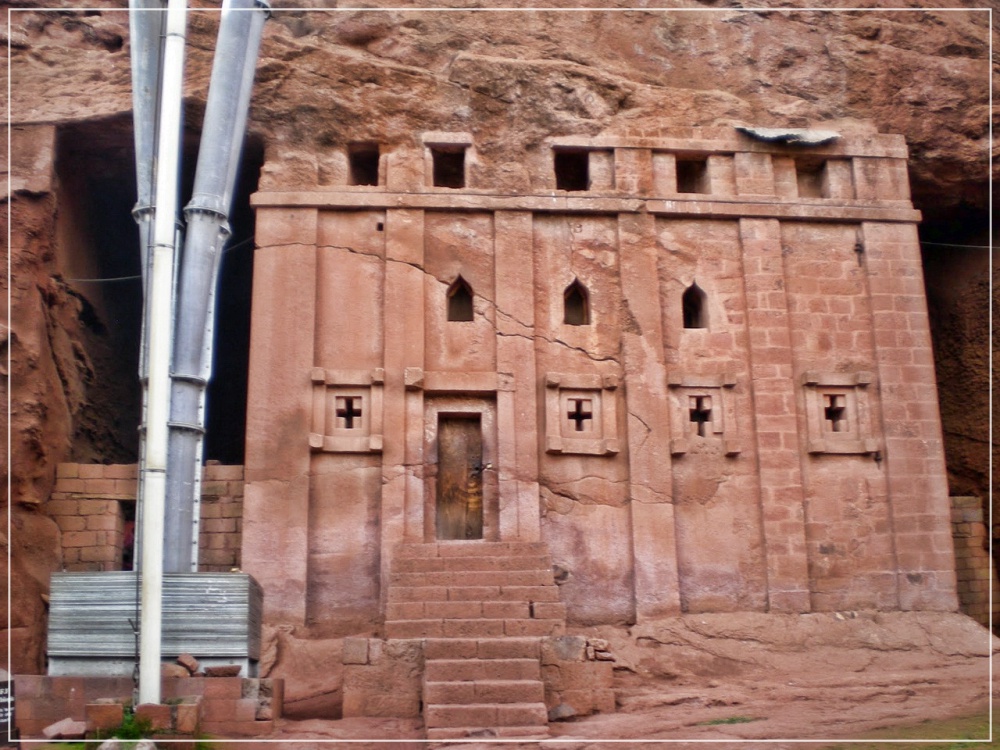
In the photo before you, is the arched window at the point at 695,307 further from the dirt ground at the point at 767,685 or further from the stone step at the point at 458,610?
the stone step at the point at 458,610

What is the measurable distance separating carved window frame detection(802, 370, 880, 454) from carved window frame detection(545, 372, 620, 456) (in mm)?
2561

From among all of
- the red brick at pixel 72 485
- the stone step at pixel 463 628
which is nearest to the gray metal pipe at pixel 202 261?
the red brick at pixel 72 485

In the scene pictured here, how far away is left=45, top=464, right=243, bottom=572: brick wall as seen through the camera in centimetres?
1467

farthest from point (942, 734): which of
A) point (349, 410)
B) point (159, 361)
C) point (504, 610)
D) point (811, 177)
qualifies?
point (811, 177)

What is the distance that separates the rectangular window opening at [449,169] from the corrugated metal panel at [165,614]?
23.2 feet

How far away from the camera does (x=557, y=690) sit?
1208 cm

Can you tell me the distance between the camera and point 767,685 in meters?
13.1

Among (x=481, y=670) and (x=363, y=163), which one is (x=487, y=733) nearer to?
(x=481, y=670)

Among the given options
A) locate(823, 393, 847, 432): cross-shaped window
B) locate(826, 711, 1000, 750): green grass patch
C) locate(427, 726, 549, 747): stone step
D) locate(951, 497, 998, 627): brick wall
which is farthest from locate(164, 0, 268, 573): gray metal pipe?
locate(951, 497, 998, 627): brick wall

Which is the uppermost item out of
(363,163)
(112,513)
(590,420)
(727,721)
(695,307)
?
(363,163)

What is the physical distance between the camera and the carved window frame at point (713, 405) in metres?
15.4

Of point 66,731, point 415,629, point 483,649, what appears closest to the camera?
point 66,731

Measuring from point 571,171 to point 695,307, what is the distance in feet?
8.72

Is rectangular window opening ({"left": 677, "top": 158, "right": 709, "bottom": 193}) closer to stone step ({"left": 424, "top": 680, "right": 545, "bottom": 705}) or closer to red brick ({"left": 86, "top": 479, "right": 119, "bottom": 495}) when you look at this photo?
stone step ({"left": 424, "top": 680, "right": 545, "bottom": 705})
